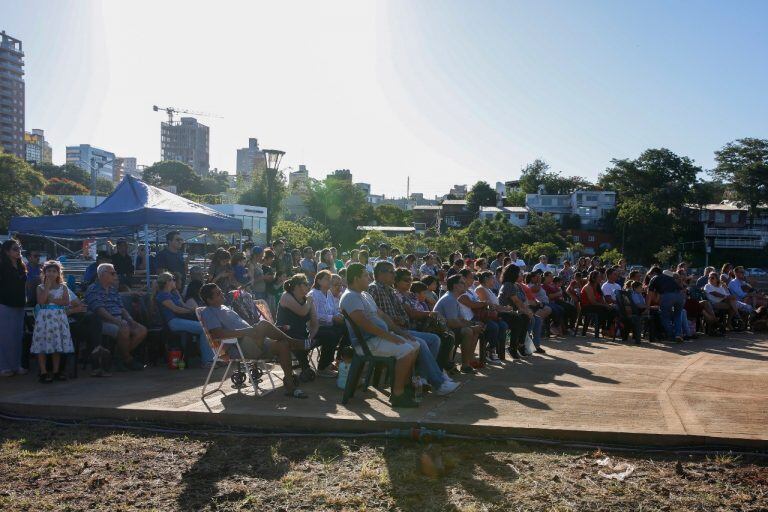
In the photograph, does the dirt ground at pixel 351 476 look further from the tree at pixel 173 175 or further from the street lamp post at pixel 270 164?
the tree at pixel 173 175

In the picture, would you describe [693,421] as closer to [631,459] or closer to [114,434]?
[631,459]

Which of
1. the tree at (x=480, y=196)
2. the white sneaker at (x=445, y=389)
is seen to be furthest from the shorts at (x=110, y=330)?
the tree at (x=480, y=196)

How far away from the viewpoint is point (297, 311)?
7676mm

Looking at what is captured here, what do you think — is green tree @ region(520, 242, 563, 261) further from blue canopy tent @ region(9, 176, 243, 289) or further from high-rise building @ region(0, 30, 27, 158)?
high-rise building @ region(0, 30, 27, 158)

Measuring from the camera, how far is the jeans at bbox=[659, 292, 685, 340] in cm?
1295

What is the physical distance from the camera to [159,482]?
4547 mm

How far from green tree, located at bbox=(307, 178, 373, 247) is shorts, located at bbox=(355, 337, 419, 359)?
6042cm

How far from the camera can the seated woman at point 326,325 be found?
27.9 feet

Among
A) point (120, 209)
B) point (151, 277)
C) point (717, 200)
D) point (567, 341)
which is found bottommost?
point (567, 341)

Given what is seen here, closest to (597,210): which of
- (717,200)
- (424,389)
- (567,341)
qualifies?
(717,200)

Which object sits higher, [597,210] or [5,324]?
[597,210]

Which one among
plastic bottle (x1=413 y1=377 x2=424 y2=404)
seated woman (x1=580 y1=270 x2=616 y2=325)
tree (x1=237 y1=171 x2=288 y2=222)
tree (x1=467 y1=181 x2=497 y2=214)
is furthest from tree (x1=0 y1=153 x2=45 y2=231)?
tree (x1=467 y1=181 x2=497 y2=214)

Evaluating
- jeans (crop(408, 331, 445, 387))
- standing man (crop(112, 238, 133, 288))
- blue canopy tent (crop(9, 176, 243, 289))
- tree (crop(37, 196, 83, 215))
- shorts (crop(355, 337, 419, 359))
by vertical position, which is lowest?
jeans (crop(408, 331, 445, 387))

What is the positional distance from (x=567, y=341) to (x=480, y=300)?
3628 millimetres
